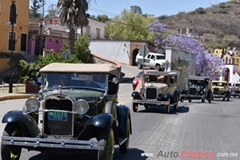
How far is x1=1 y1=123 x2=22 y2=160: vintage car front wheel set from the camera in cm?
778

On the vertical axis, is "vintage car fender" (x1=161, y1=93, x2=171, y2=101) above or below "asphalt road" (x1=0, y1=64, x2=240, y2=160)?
above

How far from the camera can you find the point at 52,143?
24.5 feet

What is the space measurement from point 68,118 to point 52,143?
737 millimetres

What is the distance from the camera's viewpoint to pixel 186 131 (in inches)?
575

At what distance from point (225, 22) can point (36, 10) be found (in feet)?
394

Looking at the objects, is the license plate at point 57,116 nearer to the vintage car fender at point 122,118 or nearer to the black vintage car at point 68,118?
the black vintage car at point 68,118

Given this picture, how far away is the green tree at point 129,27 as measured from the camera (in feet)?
232

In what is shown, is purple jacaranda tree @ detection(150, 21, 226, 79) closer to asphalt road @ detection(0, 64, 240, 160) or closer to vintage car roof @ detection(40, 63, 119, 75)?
asphalt road @ detection(0, 64, 240, 160)

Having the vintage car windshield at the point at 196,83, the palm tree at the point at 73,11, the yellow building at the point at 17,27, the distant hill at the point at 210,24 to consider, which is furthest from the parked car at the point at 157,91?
the distant hill at the point at 210,24

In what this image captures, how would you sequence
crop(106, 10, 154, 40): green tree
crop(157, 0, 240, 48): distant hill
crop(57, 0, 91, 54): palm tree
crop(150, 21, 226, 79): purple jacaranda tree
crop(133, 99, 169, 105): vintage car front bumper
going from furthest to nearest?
crop(157, 0, 240, 48): distant hill
crop(106, 10, 154, 40): green tree
crop(150, 21, 226, 79): purple jacaranda tree
crop(57, 0, 91, 54): palm tree
crop(133, 99, 169, 105): vintage car front bumper

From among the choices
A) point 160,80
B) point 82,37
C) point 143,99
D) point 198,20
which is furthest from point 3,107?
point 198,20

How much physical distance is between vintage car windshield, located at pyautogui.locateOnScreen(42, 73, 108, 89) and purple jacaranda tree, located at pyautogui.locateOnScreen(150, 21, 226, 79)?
51.0 metres

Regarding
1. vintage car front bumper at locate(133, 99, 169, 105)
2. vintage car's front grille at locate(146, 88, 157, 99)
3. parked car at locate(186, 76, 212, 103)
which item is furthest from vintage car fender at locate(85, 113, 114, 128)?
parked car at locate(186, 76, 212, 103)

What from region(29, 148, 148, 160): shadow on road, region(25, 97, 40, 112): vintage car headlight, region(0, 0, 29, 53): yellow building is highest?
region(0, 0, 29, 53): yellow building
